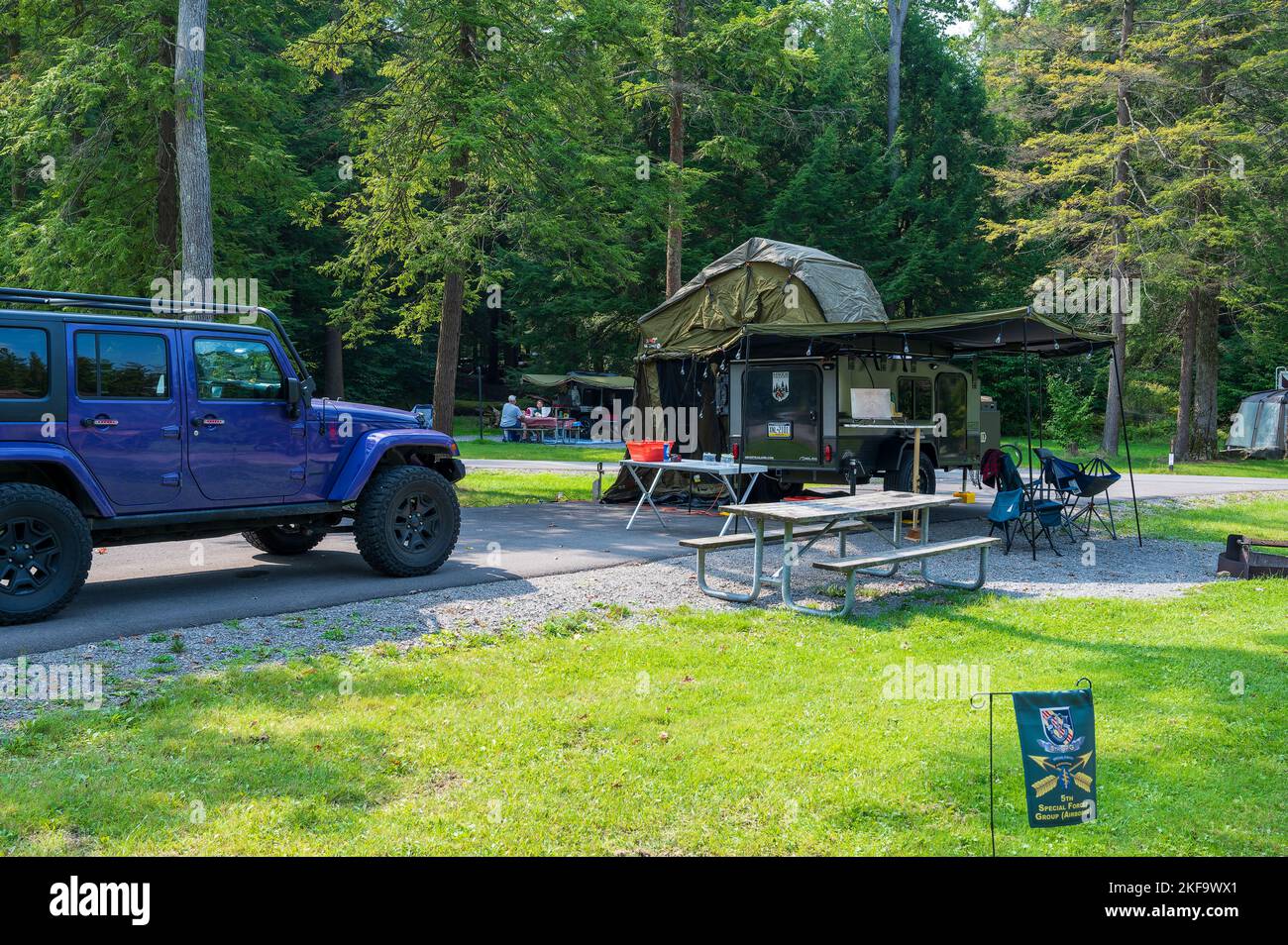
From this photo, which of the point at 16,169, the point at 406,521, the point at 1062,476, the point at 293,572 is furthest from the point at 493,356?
the point at 406,521

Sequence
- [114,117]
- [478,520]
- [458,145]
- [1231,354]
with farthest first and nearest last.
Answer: [1231,354] → [114,117] → [458,145] → [478,520]

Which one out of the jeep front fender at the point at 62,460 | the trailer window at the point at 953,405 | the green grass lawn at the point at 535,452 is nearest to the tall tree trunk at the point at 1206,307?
the trailer window at the point at 953,405

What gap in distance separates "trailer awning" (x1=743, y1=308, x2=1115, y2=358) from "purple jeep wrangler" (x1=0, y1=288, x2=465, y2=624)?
17.2ft

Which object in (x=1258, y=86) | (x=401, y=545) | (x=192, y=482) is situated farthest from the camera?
(x=1258, y=86)

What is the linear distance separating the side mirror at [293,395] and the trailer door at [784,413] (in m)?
6.94

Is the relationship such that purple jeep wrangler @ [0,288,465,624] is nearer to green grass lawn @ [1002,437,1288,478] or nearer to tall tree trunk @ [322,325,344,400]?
green grass lawn @ [1002,437,1288,478]

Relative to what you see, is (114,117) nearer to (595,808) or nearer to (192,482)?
(192,482)

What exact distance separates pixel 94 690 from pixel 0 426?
2673 mm

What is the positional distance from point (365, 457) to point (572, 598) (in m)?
2.32

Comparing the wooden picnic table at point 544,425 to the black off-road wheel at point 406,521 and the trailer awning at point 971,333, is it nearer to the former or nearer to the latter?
the trailer awning at point 971,333

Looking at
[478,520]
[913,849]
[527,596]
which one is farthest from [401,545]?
[913,849]

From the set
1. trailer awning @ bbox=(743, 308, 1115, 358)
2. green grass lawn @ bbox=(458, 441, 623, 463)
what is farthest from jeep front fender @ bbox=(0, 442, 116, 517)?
green grass lawn @ bbox=(458, 441, 623, 463)

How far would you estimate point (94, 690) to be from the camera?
5.75 m

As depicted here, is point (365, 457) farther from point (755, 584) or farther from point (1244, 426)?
point (1244, 426)
